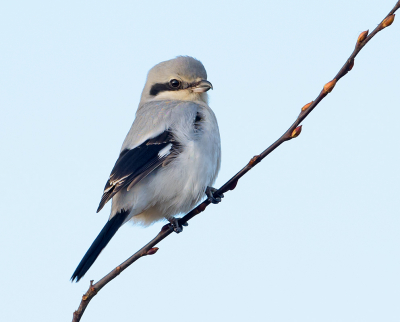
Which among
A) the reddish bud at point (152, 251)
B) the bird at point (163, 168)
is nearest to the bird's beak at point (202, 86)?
the bird at point (163, 168)

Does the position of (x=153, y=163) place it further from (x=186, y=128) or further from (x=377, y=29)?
(x=377, y=29)

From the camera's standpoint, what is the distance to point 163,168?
3.86 metres

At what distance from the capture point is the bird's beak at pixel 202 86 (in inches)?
186

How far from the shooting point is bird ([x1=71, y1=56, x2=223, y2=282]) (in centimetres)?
376

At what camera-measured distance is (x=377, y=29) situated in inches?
84.0

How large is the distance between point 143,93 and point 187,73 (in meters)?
0.68

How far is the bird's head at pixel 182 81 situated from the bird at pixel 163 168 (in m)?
0.40

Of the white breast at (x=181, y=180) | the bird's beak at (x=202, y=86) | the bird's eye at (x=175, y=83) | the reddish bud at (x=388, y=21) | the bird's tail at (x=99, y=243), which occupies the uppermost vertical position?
the bird's eye at (x=175, y=83)

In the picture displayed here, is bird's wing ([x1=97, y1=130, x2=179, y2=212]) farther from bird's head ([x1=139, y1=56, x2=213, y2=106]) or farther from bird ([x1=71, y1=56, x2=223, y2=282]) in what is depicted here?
bird's head ([x1=139, y1=56, x2=213, y2=106])

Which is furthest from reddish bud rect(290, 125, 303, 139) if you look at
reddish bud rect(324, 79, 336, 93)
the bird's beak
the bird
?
the bird's beak

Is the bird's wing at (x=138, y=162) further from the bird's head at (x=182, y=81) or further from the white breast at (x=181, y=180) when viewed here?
the bird's head at (x=182, y=81)

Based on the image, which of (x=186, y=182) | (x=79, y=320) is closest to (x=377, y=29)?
(x=79, y=320)

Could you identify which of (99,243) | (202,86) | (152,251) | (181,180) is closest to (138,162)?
(181,180)

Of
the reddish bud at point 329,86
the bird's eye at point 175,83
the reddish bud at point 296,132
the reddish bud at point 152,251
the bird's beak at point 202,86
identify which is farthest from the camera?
the bird's eye at point 175,83
